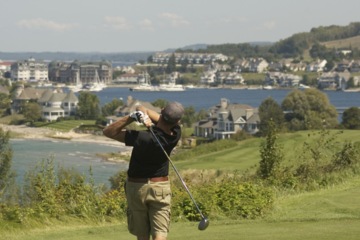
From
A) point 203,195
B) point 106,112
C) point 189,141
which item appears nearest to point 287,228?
point 203,195

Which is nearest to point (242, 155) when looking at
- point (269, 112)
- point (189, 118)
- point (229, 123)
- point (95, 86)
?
point (269, 112)

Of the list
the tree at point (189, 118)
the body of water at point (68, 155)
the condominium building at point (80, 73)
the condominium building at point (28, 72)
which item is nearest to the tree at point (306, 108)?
the body of water at point (68, 155)

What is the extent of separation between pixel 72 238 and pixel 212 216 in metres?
1.86

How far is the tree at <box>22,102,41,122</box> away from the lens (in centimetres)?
8850

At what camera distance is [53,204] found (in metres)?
9.69

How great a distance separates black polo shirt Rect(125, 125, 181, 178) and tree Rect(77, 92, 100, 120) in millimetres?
77786

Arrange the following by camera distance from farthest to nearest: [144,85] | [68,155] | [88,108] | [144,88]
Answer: [144,85] → [144,88] → [88,108] → [68,155]

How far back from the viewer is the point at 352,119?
2191 inches

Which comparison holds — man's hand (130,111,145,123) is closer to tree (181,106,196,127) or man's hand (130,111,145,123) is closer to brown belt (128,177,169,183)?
brown belt (128,177,169,183)

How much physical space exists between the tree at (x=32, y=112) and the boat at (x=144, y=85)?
84457mm

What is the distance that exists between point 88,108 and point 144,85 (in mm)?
99351

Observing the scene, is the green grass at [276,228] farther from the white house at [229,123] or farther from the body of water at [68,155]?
the white house at [229,123]

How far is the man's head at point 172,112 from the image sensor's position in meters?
5.93

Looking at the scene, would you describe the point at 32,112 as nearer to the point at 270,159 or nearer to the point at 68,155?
the point at 68,155
